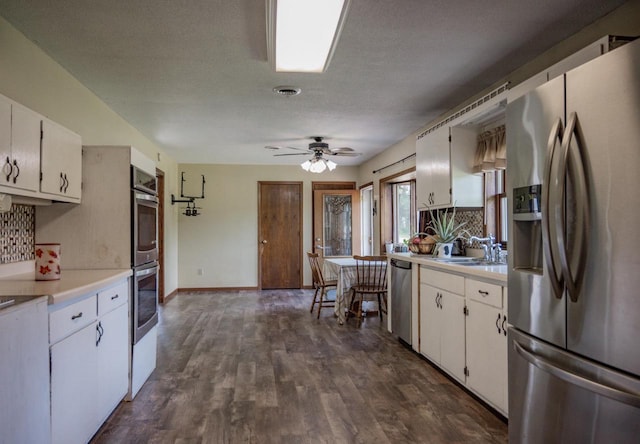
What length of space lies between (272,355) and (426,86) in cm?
263

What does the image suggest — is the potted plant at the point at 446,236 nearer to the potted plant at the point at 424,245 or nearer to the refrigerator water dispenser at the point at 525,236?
the potted plant at the point at 424,245

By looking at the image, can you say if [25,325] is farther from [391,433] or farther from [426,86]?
[426,86]

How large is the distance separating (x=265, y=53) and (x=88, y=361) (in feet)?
6.78

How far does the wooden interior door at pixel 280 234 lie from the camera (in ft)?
24.2

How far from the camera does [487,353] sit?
7.96 feet

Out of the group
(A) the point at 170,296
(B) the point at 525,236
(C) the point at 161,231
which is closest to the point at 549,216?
(B) the point at 525,236

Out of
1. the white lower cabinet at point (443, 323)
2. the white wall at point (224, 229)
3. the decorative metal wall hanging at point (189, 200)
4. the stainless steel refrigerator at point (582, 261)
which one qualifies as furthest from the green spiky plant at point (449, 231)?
the decorative metal wall hanging at point (189, 200)

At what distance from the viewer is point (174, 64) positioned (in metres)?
2.83

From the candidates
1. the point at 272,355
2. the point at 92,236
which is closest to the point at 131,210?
the point at 92,236

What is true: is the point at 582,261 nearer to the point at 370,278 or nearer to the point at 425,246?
the point at 425,246

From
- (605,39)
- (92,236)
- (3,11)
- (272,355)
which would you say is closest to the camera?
(605,39)

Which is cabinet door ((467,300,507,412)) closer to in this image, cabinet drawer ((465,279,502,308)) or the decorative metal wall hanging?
cabinet drawer ((465,279,502,308))

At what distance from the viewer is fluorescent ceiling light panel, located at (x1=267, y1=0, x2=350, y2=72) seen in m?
2.17

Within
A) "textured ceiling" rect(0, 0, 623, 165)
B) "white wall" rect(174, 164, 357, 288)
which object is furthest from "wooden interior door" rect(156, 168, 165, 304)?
"textured ceiling" rect(0, 0, 623, 165)
